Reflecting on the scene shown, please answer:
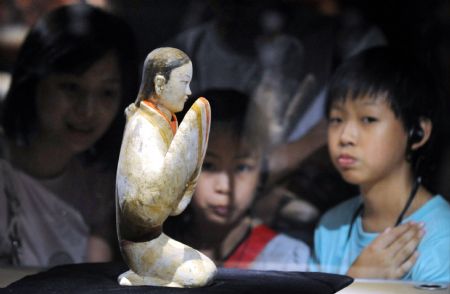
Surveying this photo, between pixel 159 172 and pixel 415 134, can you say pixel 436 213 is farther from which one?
pixel 159 172

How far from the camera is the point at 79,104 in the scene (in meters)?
4.43

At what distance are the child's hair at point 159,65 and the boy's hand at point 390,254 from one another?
1.72 metres

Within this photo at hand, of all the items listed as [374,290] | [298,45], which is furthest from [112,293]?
[298,45]

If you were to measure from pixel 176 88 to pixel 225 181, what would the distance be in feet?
5.05

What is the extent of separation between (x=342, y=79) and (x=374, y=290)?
110cm

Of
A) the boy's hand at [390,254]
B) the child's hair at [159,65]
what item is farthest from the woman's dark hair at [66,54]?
the child's hair at [159,65]

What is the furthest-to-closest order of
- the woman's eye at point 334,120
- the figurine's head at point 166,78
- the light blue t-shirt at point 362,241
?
the woman's eye at point 334,120 < the light blue t-shirt at point 362,241 < the figurine's head at point 166,78

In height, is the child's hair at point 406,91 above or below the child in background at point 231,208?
above

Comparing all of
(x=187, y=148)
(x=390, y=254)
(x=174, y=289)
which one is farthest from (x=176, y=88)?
(x=390, y=254)

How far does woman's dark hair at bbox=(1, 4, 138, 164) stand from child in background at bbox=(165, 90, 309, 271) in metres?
0.42

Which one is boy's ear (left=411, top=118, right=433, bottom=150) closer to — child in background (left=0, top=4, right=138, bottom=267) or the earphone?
the earphone

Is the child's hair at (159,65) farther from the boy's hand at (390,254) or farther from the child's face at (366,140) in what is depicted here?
the boy's hand at (390,254)

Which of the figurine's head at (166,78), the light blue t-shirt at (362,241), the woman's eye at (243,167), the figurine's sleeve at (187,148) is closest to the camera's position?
the figurine's sleeve at (187,148)

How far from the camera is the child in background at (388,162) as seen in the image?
13.7ft
